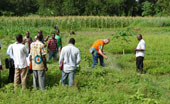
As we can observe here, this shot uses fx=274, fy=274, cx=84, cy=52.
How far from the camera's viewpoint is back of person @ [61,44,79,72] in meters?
8.23

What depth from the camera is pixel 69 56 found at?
324 inches

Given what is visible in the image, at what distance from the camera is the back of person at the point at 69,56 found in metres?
8.23

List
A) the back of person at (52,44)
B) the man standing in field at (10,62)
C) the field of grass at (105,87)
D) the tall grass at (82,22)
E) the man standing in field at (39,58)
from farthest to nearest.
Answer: the tall grass at (82,22) → the back of person at (52,44) → the man standing in field at (10,62) → the man standing in field at (39,58) → the field of grass at (105,87)

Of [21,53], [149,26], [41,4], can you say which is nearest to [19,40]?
[21,53]

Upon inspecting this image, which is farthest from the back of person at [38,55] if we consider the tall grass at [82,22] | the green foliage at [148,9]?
the green foliage at [148,9]

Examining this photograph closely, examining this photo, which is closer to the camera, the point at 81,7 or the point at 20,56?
the point at 20,56

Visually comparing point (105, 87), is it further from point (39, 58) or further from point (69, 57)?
point (39, 58)

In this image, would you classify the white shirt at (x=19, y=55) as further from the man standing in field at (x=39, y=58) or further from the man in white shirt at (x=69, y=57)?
the man in white shirt at (x=69, y=57)

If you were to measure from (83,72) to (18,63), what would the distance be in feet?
9.36

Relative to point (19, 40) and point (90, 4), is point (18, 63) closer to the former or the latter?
point (19, 40)

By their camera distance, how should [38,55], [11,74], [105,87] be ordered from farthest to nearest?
1. [11,74]
2. [105,87]
3. [38,55]

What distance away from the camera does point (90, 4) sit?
6097 centimetres

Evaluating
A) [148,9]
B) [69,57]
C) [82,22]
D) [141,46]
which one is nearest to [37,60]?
[69,57]

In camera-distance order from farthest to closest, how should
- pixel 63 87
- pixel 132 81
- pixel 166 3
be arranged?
1. pixel 166 3
2. pixel 132 81
3. pixel 63 87
